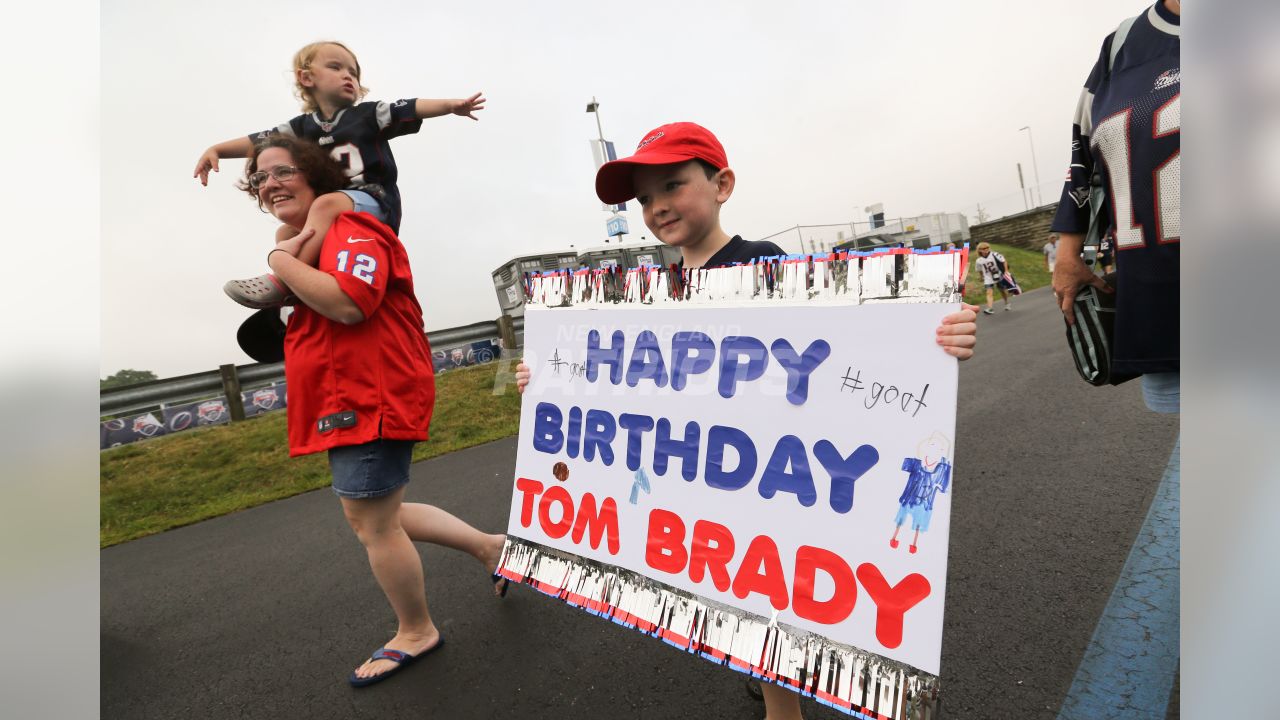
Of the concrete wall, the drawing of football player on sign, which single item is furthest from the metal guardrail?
the concrete wall

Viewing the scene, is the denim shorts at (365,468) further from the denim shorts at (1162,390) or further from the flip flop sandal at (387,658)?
the denim shorts at (1162,390)

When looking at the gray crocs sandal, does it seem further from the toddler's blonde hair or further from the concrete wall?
the concrete wall

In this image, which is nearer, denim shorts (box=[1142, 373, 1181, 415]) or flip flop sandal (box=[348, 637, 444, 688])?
denim shorts (box=[1142, 373, 1181, 415])

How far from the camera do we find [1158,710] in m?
1.32

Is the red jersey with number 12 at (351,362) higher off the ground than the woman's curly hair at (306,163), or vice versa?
the woman's curly hair at (306,163)

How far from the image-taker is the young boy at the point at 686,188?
160 centimetres

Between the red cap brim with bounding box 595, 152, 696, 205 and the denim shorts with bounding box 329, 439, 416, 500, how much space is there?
1.10 m

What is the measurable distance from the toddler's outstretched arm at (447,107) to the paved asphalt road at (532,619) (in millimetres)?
2113

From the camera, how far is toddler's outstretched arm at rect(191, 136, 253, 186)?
6.39ft

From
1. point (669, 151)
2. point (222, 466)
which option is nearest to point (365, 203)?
point (669, 151)

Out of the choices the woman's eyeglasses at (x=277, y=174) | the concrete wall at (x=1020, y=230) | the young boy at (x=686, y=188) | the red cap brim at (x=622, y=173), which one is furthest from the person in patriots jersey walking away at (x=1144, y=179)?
the concrete wall at (x=1020, y=230)

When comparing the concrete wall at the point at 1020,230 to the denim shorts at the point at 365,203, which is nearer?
the denim shorts at the point at 365,203

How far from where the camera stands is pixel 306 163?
1.72 meters

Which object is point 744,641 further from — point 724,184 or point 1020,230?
point 1020,230
